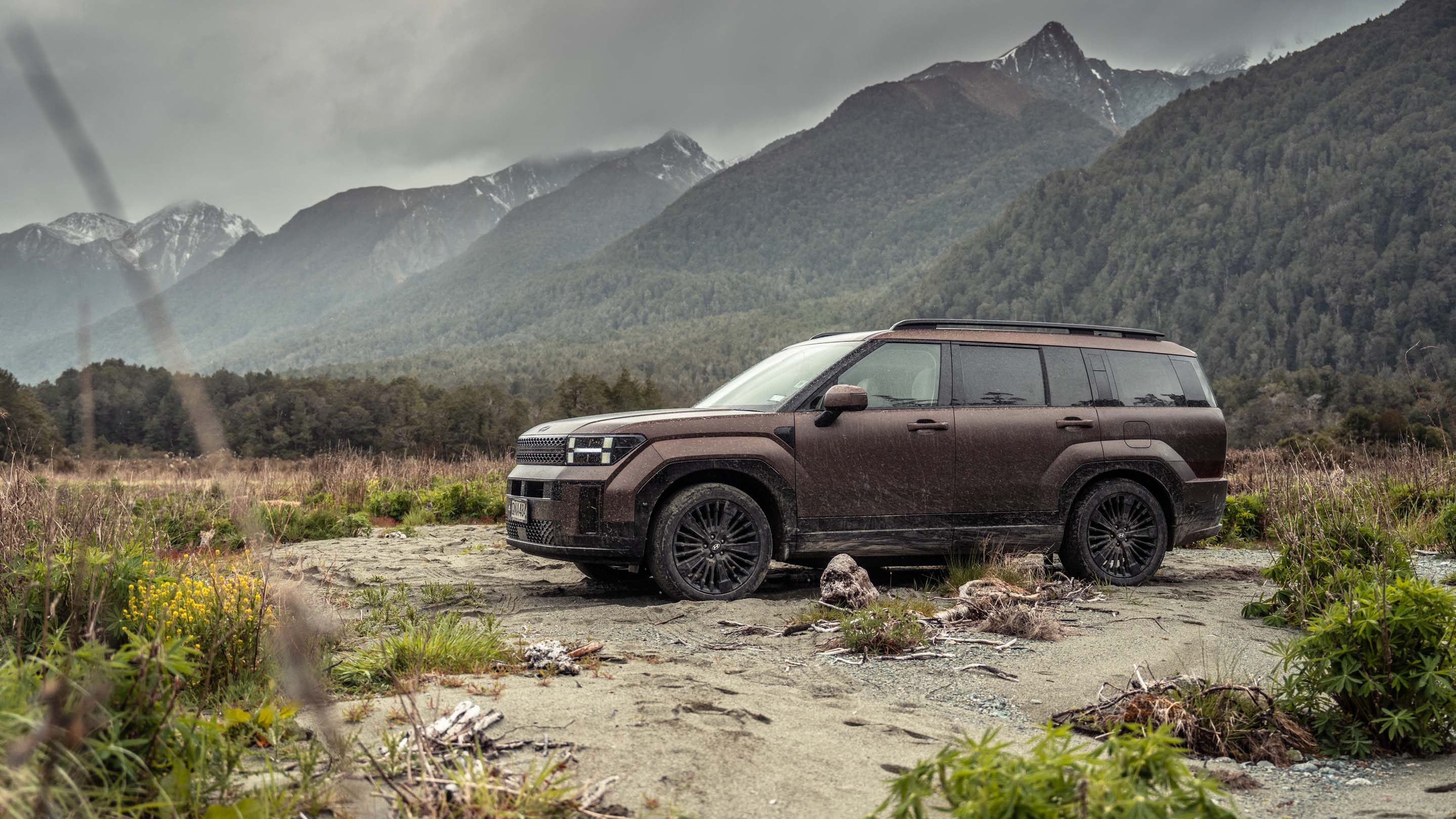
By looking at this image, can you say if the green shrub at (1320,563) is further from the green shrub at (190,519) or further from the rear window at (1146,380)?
the green shrub at (190,519)

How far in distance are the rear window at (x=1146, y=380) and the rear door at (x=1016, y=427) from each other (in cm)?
39

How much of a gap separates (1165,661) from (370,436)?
213 feet

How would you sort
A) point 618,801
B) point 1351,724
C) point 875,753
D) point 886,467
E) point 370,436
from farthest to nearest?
point 370,436 → point 886,467 → point 1351,724 → point 875,753 → point 618,801

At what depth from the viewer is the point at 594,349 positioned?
156m

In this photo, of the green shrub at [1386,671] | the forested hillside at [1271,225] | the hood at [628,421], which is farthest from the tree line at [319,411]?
the forested hillside at [1271,225]

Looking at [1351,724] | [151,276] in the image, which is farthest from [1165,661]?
[151,276]

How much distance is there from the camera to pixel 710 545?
23.2 feet

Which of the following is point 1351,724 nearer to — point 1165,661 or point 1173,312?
point 1165,661

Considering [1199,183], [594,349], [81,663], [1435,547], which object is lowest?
[1435,547]

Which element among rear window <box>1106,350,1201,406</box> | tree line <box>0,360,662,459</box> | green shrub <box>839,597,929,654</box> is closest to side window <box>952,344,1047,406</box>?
rear window <box>1106,350,1201,406</box>

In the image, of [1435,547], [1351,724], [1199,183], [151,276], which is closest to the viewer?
[151,276]

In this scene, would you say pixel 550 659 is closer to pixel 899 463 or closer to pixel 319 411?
pixel 899 463

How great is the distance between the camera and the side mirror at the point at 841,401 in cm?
714

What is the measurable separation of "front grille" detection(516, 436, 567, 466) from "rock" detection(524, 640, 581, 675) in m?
2.33
